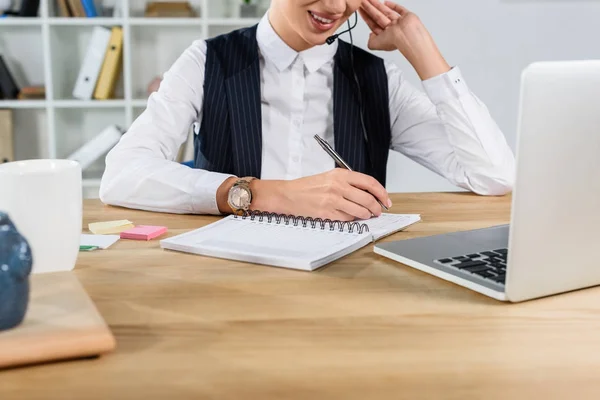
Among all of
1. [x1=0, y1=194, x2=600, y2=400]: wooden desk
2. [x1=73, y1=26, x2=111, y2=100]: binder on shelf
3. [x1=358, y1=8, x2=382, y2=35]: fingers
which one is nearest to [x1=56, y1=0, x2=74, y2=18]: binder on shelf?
[x1=73, y1=26, x2=111, y2=100]: binder on shelf

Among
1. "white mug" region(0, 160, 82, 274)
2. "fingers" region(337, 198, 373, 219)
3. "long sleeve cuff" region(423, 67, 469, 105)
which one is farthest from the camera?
"long sleeve cuff" region(423, 67, 469, 105)

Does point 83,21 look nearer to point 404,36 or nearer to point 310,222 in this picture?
point 404,36

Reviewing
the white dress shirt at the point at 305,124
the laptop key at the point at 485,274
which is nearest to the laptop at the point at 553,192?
the laptop key at the point at 485,274

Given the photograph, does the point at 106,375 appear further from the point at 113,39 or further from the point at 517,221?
the point at 113,39

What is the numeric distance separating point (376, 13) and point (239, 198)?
82cm

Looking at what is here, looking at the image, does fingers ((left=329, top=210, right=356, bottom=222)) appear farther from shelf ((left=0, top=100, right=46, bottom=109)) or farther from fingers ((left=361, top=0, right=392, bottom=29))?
shelf ((left=0, top=100, right=46, bottom=109))

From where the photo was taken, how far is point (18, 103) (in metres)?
3.04

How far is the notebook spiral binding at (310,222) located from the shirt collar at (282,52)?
30.3 inches

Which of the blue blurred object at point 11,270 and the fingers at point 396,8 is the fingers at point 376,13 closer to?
the fingers at point 396,8

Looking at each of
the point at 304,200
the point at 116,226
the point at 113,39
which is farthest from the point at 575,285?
the point at 113,39

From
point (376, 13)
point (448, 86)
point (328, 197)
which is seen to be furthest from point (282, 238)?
point (376, 13)

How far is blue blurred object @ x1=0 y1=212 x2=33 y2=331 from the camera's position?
0.56 meters

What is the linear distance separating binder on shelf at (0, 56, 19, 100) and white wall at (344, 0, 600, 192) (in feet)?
5.33

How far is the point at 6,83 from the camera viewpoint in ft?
10.1
